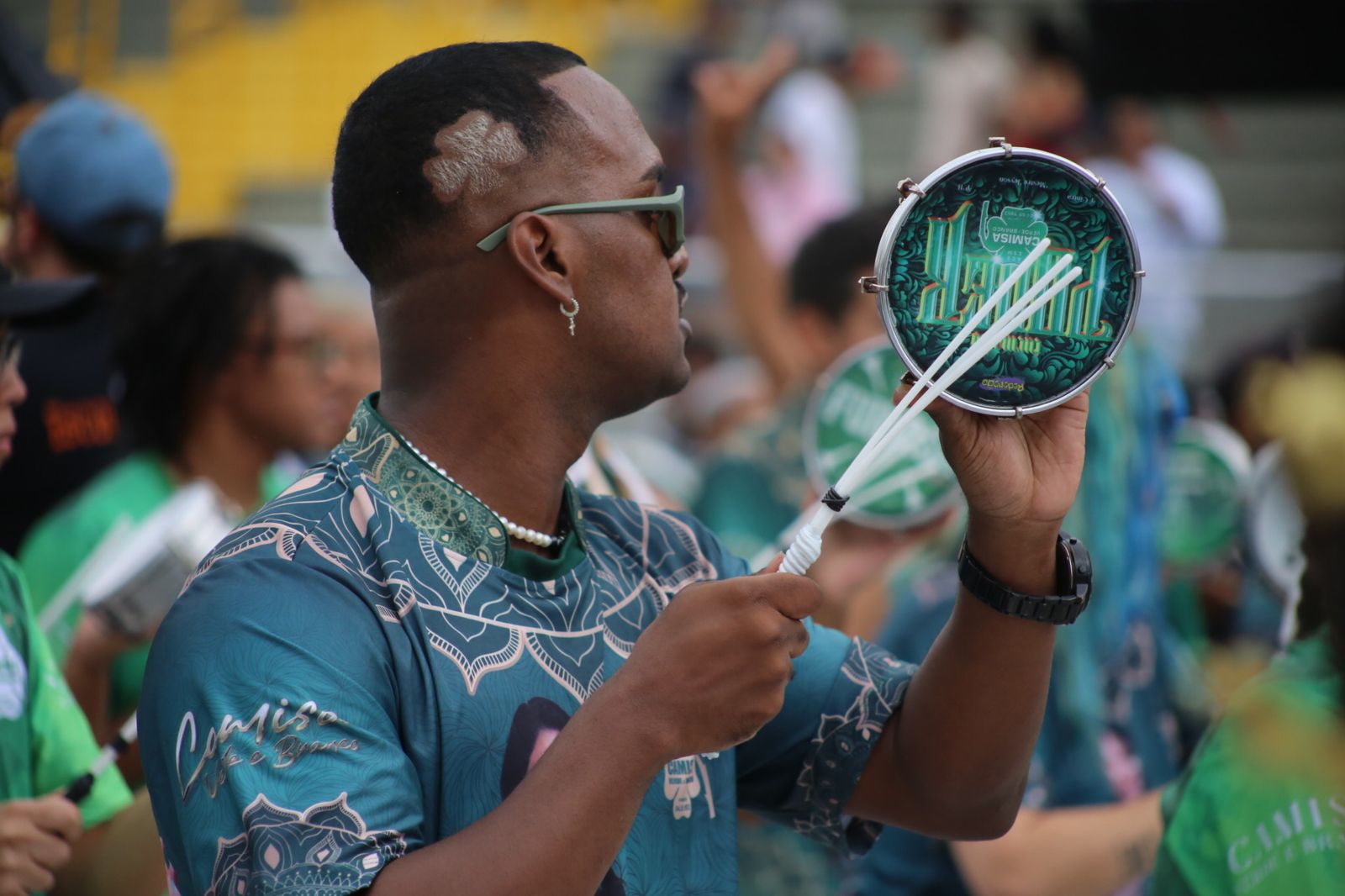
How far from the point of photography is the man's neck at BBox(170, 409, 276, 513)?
4004mm

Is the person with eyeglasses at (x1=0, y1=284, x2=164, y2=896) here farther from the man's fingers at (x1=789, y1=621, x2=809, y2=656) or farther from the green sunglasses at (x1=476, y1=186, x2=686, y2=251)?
the man's fingers at (x1=789, y1=621, x2=809, y2=656)

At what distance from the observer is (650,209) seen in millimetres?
2010

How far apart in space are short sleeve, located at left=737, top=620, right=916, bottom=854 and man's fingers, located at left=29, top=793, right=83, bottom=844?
102cm

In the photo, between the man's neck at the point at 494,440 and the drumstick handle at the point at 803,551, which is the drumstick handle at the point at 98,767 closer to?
the man's neck at the point at 494,440

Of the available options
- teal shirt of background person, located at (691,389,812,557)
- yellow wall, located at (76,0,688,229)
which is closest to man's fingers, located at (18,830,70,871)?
teal shirt of background person, located at (691,389,812,557)

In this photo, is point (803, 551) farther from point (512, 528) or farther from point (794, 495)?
point (794, 495)

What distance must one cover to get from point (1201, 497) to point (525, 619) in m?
2.86

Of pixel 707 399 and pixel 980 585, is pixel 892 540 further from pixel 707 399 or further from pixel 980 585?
pixel 707 399

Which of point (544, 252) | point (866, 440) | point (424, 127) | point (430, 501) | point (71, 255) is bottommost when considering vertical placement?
point (866, 440)

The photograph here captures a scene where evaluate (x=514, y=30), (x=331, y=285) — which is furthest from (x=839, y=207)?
(x=514, y=30)

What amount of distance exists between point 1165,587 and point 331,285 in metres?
4.35

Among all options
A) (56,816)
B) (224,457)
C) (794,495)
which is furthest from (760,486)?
(56,816)

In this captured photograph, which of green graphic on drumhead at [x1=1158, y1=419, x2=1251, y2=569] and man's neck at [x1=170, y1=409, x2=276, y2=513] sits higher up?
man's neck at [x1=170, y1=409, x2=276, y2=513]

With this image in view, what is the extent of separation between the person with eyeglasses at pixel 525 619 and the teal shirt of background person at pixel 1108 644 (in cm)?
100
